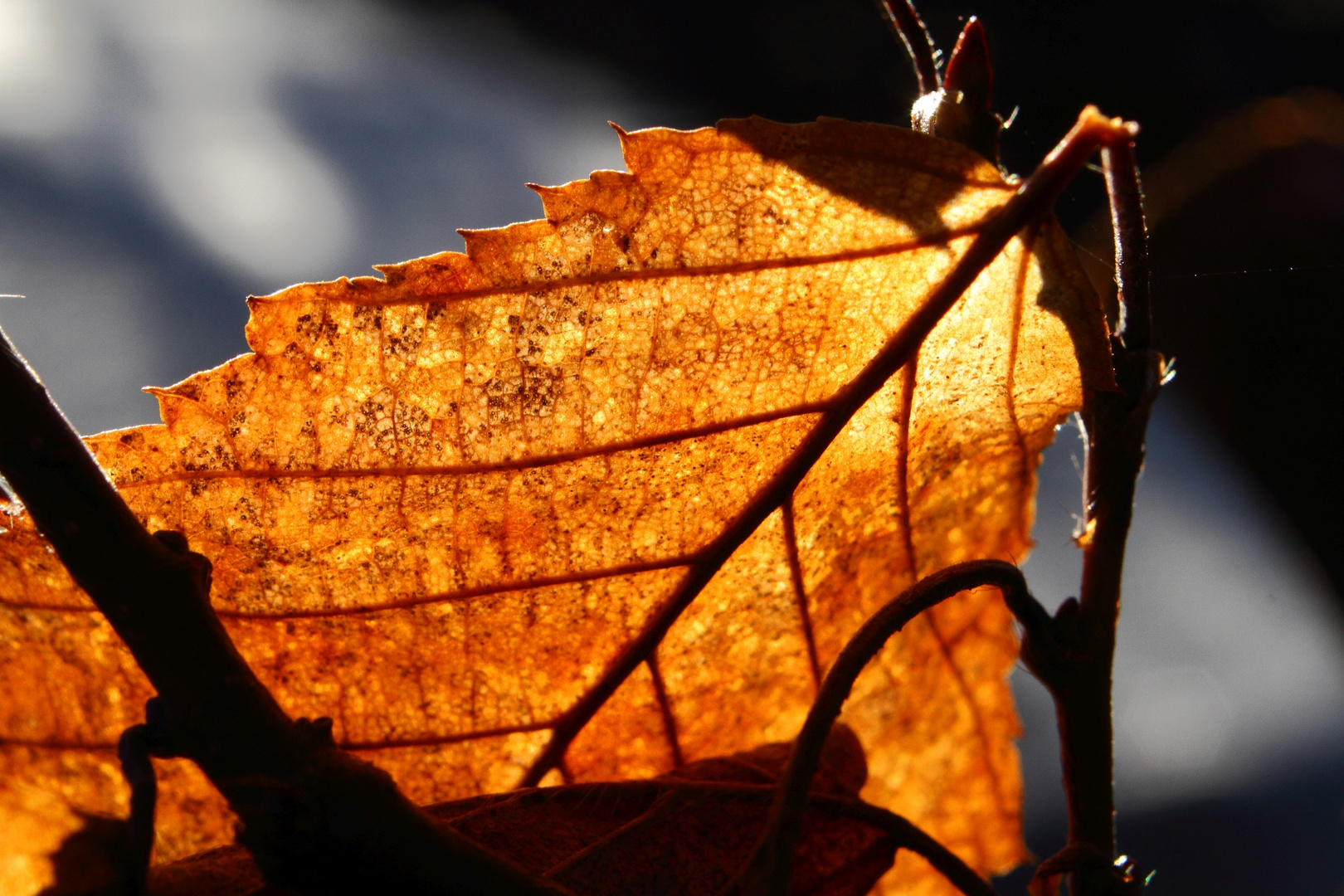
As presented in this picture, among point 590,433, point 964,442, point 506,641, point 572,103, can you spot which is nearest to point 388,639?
point 506,641

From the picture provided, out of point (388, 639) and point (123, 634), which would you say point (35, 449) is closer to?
point (123, 634)

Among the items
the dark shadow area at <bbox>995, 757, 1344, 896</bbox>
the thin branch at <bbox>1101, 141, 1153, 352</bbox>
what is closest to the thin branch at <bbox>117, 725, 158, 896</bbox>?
the thin branch at <bbox>1101, 141, 1153, 352</bbox>

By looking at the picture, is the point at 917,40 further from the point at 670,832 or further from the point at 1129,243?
the point at 670,832

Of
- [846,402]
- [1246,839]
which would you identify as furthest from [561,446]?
[1246,839]

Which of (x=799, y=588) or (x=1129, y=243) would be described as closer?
(x=1129, y=243)

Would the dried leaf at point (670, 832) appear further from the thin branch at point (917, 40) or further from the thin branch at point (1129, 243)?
the thin branch at point (917, 40)

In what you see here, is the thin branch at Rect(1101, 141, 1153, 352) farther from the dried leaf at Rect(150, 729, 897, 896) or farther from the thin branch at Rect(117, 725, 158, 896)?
the thin branch at Rect(117, 725, 158, 896)
